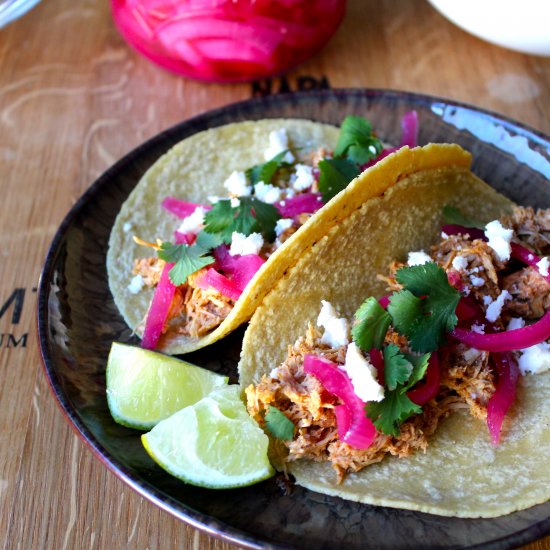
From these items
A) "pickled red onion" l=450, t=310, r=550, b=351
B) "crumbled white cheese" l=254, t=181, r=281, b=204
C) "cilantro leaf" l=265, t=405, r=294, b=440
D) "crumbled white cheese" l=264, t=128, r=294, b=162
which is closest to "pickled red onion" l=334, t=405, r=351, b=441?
"cilantro leaf" l=265, t=405, r=294, b=440

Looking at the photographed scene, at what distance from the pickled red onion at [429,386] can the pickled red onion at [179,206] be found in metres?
1.23

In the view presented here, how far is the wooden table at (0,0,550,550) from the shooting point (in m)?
2.40

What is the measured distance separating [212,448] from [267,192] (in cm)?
107

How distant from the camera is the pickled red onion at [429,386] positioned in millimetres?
2072

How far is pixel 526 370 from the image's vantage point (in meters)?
2.29

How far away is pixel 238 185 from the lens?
2.74 metres

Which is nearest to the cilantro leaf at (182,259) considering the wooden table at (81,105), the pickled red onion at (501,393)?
the wooden table at (81,105)

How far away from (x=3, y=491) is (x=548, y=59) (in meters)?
3.45

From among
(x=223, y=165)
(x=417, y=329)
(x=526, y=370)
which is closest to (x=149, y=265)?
(x=223, y=165)

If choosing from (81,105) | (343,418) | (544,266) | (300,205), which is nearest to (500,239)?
(544,266)

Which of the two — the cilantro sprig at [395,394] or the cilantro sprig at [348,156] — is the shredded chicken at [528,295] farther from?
the cilantro sprig at [348,156]

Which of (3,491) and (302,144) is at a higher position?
(302,144)

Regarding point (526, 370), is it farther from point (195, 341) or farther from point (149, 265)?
point (149, 265)

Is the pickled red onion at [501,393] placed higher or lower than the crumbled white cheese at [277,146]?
lower
